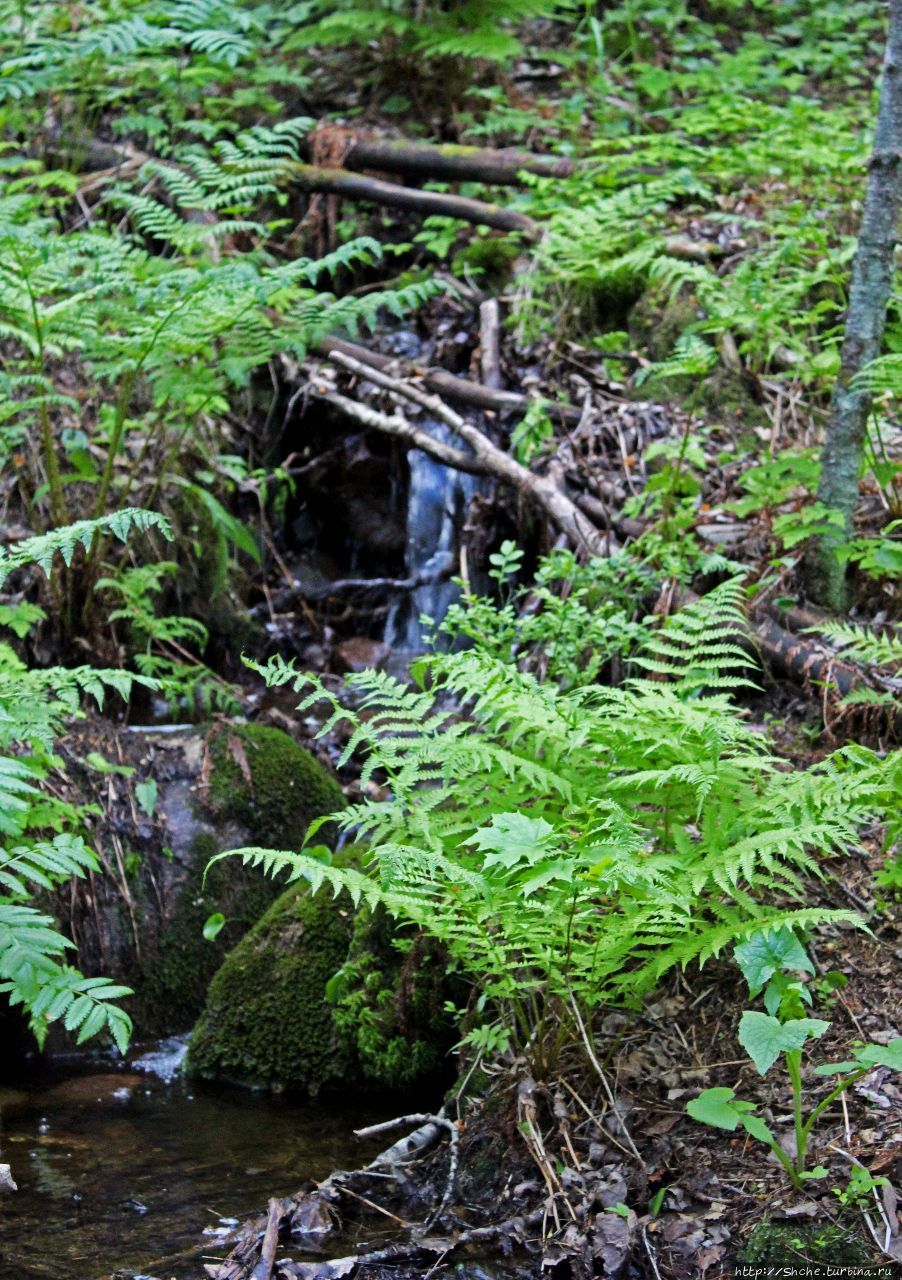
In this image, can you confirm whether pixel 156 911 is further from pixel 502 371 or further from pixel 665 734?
pixel 502 371

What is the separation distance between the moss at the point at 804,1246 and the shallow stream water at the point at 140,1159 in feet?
4.54

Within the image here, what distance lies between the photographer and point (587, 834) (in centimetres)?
268

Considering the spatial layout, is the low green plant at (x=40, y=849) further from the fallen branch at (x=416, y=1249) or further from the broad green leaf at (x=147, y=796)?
the fallen branch at (x=416, y=1249)

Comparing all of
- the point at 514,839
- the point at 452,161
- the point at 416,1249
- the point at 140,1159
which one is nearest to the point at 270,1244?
the point at 416,1249

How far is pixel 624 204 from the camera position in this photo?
6.92 meters

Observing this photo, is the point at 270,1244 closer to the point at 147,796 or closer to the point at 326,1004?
the point at 326,1004

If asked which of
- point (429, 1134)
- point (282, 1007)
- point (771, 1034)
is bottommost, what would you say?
point (282, 1007)

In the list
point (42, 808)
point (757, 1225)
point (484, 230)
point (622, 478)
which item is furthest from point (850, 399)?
point (484, 230)

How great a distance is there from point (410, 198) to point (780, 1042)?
7.24 meters

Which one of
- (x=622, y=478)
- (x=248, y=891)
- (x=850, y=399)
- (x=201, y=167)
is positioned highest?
(x=201, y=167)

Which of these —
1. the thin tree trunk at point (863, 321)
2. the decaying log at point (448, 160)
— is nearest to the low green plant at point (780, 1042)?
the thin tree trunk at point (863, 321)

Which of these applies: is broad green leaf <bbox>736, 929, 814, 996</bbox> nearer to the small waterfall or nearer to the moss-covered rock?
the moss-covered rock

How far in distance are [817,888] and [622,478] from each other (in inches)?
113

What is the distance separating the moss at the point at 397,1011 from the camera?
13.2ft
